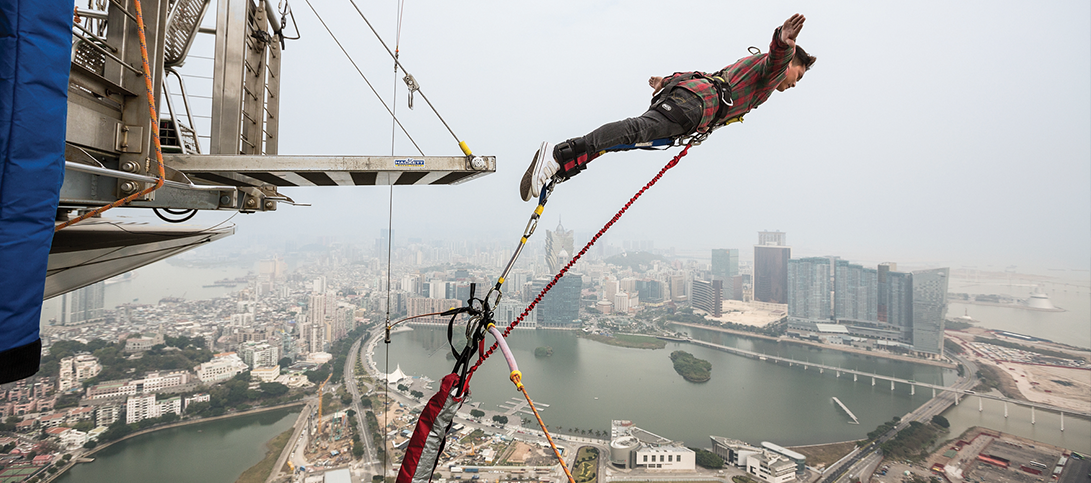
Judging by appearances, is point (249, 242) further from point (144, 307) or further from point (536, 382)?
point (536, 382)

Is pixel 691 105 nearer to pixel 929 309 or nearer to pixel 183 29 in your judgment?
pixel 183 29

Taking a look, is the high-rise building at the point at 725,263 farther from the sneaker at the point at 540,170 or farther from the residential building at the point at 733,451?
the sneaker at the point at 540,170

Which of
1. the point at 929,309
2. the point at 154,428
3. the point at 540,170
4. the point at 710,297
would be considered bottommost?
the point at 154,428

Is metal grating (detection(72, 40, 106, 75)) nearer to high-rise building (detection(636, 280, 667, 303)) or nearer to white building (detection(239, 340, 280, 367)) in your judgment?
white building (detection(239, 340, 280, 367))

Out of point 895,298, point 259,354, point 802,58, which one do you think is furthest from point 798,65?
point 895,298

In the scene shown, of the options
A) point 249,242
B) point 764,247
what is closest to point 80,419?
point 249,242

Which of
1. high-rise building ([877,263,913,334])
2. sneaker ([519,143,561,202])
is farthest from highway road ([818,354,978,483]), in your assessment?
sneaker ([519,143,561,202])
